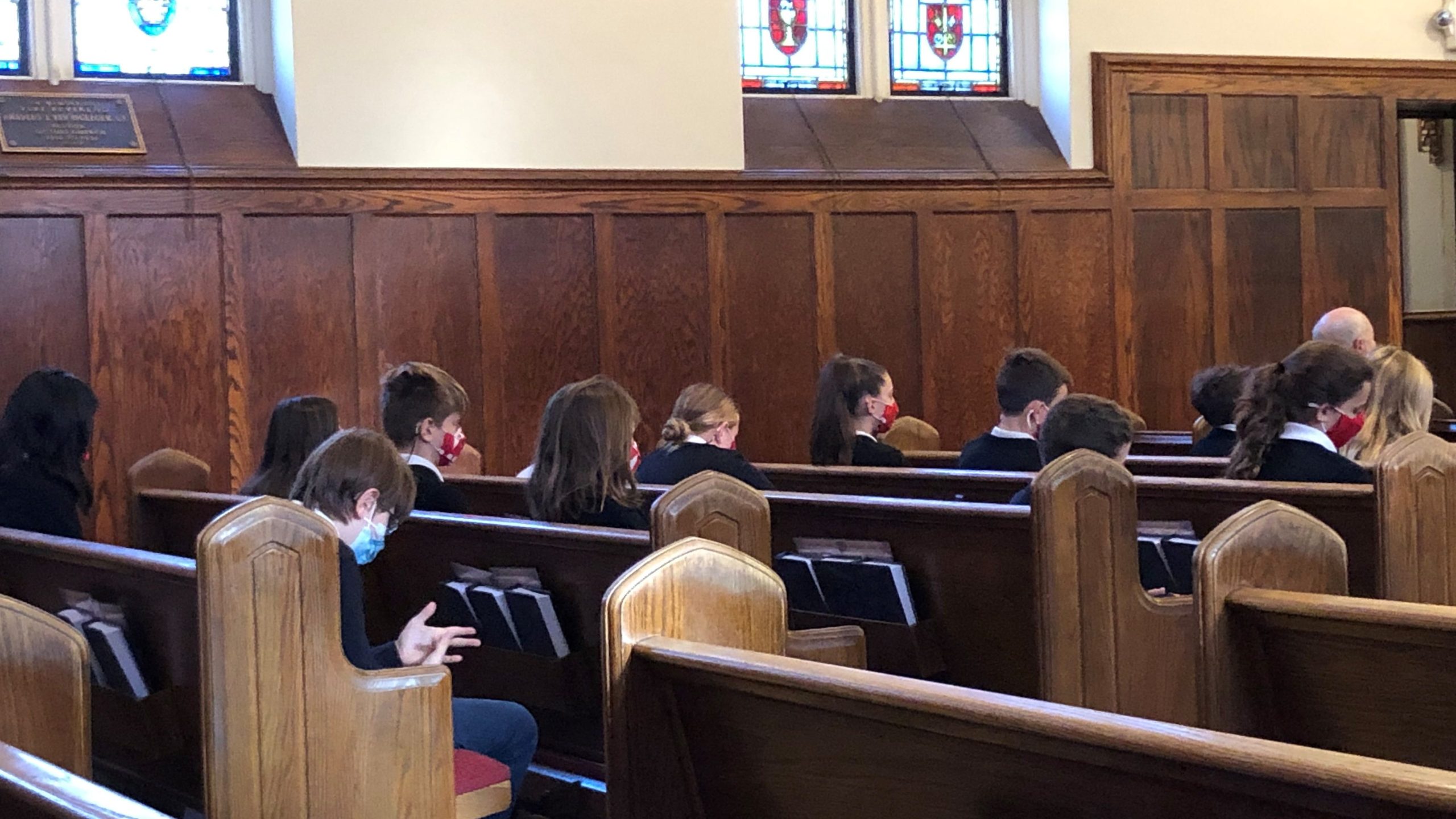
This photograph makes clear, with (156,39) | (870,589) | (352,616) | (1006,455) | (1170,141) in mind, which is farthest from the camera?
(1170,141)

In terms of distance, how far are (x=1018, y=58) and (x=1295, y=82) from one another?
1588 millimetres

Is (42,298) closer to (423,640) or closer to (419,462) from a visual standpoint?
(419,462)

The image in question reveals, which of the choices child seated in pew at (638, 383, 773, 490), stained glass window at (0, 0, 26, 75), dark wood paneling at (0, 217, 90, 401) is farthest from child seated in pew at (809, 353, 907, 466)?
stained glass window at (0, 0, 26, 75)

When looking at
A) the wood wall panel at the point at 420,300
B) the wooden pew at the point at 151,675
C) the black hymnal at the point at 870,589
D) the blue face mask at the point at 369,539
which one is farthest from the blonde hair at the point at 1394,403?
the wood wall panel at the point at 420,300

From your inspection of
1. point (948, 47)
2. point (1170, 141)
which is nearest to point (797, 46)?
point (948, 47)

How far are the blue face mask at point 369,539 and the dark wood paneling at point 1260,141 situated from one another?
7073mm

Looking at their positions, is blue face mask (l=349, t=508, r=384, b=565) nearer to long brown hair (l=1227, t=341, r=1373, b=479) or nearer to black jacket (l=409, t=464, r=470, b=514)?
black jacket (l=409, t=464, r=470, b=514)

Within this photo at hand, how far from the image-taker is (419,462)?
16.8ft

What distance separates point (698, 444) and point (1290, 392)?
173cm

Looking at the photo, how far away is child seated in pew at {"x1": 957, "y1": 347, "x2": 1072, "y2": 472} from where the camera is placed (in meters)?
5.53

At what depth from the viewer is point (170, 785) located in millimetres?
3752

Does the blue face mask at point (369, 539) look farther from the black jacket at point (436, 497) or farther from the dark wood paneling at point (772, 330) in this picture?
the dark wood paneling at point (772, 330)

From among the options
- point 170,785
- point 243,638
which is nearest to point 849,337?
point 170,785

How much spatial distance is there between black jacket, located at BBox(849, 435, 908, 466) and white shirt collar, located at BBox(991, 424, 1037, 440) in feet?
1.83
